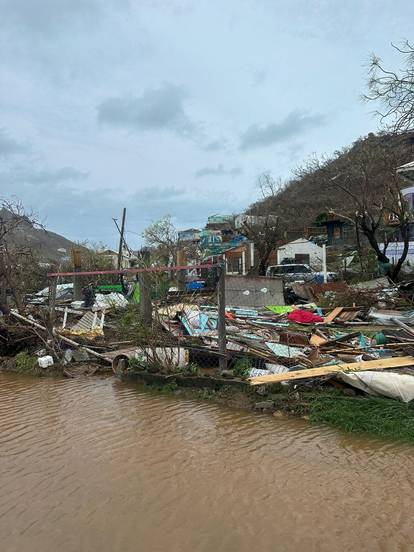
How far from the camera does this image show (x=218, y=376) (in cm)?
790

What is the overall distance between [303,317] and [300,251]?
29.4 metres

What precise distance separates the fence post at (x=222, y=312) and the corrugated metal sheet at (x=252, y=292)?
8558 mm

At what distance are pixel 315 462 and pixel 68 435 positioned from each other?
298cm

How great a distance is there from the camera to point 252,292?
17.4 m

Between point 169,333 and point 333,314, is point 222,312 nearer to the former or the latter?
point 169,333

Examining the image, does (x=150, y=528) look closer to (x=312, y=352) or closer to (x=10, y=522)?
(x=10, y=522)

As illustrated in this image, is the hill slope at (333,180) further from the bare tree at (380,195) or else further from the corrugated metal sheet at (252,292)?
the corrugated metal sheet at (252,292)

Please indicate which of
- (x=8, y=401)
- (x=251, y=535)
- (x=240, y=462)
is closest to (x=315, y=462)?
(x=240, y=462)

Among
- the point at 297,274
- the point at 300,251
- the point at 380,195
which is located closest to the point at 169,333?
the point at 297,274

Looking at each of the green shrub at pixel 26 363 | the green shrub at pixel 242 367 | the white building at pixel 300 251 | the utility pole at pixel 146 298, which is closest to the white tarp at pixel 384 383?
the green shrub at pixel 242 367

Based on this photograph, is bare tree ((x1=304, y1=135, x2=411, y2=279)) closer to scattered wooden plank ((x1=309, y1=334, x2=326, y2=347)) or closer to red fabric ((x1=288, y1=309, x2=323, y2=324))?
red fabric ((x1=288, y1=309, x2=323, y2=324))

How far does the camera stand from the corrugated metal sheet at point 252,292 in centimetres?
1719

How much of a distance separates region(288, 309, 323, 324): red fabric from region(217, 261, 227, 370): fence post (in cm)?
610

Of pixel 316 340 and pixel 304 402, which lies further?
pixel 316 340
